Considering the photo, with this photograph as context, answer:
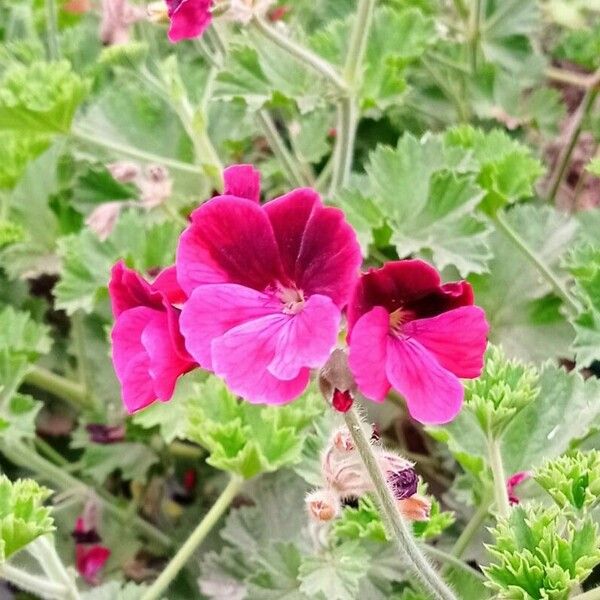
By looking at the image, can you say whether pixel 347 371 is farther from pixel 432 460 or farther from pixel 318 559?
pixel 432 460

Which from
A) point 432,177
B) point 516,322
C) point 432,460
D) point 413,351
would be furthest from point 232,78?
point 413,351

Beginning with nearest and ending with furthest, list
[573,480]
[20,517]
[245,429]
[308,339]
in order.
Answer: [308,339] < [573,480] < [20,517] < [245,429]

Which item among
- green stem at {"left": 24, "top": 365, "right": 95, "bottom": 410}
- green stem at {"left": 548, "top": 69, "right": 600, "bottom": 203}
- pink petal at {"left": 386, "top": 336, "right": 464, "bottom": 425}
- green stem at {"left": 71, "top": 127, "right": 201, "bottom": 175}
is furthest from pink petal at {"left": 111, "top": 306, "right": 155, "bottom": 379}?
green stem at {"left": 548, "top": 69, "right": 600, "bottom": 203}

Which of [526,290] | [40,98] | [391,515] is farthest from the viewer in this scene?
[40,98]

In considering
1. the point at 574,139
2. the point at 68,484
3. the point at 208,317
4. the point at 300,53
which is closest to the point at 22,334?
the point at 68,484

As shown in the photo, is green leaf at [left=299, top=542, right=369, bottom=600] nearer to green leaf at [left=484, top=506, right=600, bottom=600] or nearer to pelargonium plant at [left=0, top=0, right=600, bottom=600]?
pelargonium plant at [left=0, top=0, right=600, bottom=600]

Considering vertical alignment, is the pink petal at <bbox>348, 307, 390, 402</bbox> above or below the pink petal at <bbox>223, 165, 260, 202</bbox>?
below

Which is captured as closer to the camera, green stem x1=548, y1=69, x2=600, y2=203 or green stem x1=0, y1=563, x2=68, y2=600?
green stem x1=0, y1=563, x2=68, y2=600

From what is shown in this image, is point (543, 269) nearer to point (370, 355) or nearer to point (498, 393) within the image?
point (498, 393)
